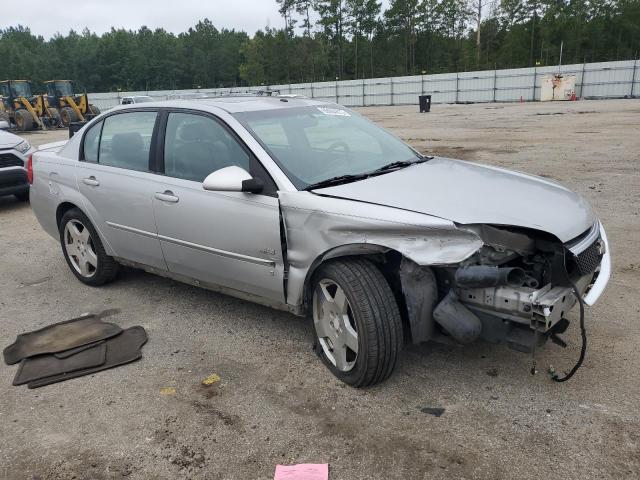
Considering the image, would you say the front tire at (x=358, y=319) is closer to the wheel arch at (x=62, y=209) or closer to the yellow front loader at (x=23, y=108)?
the wheel arch at (x=62, y=209)

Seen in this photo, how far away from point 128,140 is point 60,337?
1.65 m

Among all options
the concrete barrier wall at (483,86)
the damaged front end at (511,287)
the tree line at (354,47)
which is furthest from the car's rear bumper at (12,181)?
the tree line at (354,47)

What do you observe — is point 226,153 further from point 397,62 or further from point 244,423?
point 397,62

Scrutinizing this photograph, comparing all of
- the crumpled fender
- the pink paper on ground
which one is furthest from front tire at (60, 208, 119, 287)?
the pink paper on ground

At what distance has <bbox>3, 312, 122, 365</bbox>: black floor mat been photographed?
381 cm

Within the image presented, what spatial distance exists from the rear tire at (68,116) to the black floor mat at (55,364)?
Result: 2660 centimetres

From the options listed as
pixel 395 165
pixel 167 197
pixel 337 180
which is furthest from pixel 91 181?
pixel 395 165

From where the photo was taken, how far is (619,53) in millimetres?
69438

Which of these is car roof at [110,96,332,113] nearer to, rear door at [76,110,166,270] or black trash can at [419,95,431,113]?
rear door at [76,110,166,270]

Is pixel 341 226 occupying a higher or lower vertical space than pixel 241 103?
lower

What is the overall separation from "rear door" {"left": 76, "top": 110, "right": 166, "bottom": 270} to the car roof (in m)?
0.22

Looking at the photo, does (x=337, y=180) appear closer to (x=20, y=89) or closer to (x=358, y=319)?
(x=358, y=319)

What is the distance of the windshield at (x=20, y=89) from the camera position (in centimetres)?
2903

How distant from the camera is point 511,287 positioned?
108 inches
